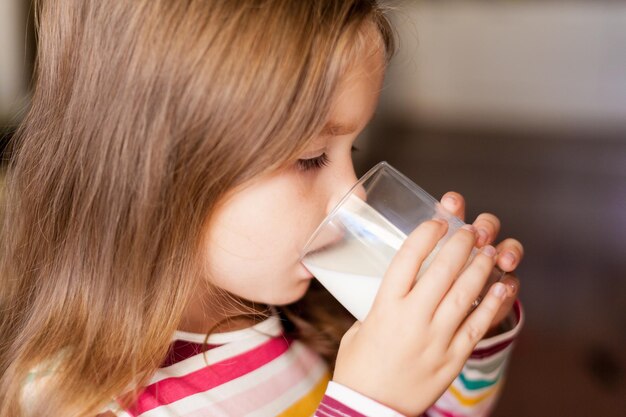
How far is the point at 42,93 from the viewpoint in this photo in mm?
874

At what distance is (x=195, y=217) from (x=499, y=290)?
32cm

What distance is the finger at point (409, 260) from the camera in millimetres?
746

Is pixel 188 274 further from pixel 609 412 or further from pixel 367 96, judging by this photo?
pixel 609 412

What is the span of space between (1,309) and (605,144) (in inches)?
176

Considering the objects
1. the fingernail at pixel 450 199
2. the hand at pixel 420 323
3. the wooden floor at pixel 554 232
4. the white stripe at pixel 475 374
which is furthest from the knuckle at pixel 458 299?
the wooden floor at pixel 554 232

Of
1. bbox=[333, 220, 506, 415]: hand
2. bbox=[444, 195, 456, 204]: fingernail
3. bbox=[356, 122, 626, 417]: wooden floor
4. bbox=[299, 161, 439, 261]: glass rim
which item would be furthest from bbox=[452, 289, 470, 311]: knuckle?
bbox=[356, 122, 626, 417]: wooden floor

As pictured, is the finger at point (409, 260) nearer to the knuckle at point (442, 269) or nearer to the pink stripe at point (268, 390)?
the knuckle at point (442, 269)

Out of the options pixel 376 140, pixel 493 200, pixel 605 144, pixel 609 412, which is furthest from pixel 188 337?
pixel 605 144

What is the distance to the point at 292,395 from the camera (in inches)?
36.9

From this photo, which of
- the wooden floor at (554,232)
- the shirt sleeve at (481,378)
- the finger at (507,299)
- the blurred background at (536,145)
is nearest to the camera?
the finger at (507,299)

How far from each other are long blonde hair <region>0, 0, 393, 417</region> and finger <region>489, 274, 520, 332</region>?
0.28 metres

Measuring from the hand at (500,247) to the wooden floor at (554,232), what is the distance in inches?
42.7

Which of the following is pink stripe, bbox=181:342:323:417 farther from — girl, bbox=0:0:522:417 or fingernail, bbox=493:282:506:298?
fingernail, bbox=493:282:506:298

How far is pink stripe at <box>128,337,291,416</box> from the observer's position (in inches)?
32.8
